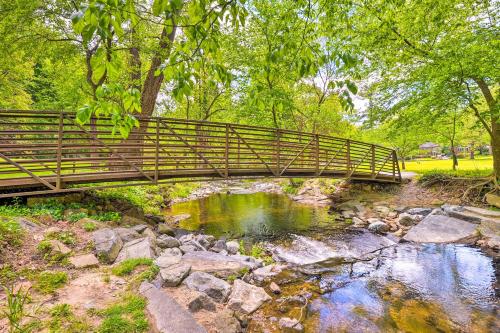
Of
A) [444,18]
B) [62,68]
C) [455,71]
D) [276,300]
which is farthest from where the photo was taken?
[62,68]

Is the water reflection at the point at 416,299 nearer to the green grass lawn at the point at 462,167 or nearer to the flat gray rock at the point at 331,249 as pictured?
the flat gray rock at the point at 331,249

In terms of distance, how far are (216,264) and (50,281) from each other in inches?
92.4

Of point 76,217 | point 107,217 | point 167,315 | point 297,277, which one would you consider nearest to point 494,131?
point 297,277

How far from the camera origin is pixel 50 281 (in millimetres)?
3273

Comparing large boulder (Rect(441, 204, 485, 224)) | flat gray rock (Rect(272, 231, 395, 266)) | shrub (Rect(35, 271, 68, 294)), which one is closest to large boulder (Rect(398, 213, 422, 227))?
large boulder (Rect(441, 204, 485, 224))

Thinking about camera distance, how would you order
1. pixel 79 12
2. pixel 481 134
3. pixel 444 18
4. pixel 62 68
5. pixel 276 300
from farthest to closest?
pixel 481 134 → pixel 62 68 → pixel 444 18 → pixel 276 300 → pixel 79 12

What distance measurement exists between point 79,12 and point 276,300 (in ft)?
13.2

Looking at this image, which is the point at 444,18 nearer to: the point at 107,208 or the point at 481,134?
the point at 107,208

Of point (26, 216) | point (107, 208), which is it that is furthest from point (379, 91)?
point (26, 216)

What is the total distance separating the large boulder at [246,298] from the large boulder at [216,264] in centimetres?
43

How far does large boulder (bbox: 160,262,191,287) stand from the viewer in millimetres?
3623

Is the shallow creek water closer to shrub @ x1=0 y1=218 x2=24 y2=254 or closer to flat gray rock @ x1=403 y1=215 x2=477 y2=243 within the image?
flat gray rock @ x1=403 y1=215 x2=477 y2=243

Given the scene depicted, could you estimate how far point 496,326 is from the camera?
3.39 m

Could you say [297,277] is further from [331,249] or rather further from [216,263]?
[331,249]
